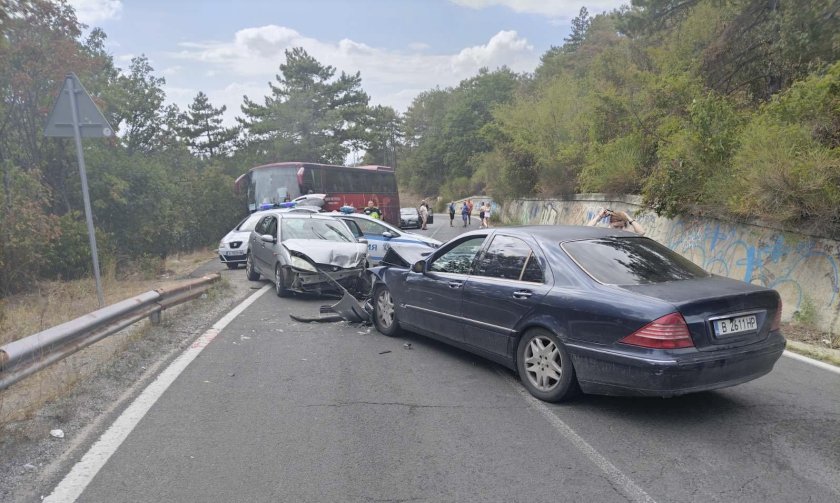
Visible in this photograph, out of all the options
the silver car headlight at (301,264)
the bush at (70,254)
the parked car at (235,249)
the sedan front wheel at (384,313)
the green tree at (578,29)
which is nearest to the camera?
the sedan front wheel at (384,313)

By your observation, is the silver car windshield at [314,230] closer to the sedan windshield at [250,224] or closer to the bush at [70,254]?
the sedan windshield at [250,224]

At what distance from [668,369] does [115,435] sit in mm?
3950

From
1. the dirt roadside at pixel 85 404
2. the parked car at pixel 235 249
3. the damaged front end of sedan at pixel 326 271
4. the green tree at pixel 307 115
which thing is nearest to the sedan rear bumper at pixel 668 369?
the dirt roadside at pixel 85 404

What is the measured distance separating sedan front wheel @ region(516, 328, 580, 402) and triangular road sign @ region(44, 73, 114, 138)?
625 centimetres

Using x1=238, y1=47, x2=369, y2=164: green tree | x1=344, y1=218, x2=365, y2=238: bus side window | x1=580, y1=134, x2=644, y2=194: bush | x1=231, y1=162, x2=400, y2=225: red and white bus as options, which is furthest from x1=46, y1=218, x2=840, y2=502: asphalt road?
x1=238, y1=47, x2=369, y2=164: green tree

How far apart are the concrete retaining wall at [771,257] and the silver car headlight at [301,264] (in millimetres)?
6871

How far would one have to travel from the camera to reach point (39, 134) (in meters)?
22.3

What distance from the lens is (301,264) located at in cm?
1019

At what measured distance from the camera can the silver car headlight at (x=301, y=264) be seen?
1009cm

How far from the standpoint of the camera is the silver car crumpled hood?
396 inches

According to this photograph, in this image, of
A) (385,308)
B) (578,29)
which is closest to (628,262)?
(385,308)

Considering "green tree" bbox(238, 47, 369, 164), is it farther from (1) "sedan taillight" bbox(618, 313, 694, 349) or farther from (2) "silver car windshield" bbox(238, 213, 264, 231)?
(1) "sedan taillight" bbox(618, 313, 694, 349)

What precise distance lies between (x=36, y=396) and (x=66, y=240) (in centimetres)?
1242

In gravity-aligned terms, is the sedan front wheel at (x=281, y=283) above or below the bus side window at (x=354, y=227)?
below
